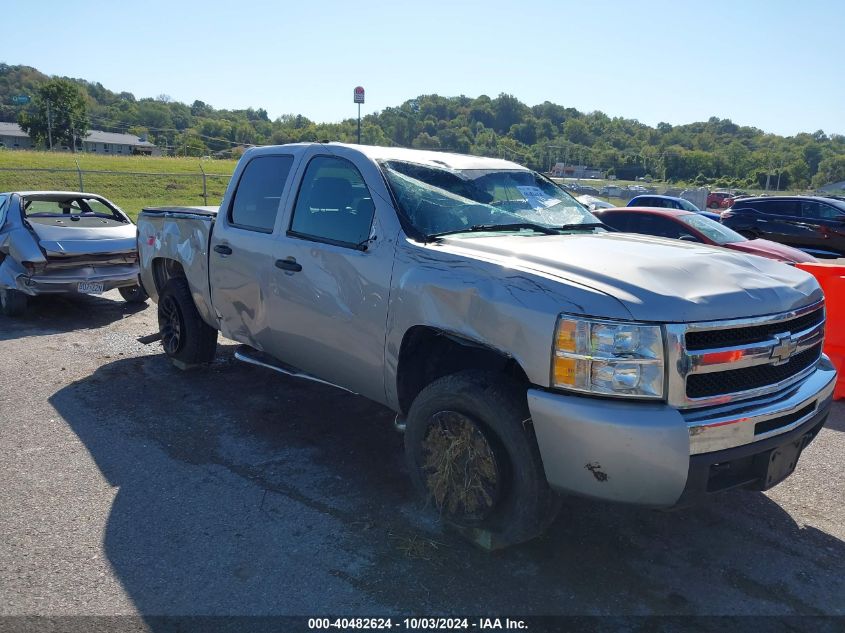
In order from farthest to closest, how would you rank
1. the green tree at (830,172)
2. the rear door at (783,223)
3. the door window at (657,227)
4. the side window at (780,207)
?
the green tree at (830,172) → the side window at (780,207) → the rear door at (783,223) → the door window at (657,227)

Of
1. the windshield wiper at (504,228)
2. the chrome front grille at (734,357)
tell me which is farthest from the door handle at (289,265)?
the chrome front grille at (734,357)

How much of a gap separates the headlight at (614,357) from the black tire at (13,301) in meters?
7.67

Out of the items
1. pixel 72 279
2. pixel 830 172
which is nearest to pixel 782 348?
pixel 72 279

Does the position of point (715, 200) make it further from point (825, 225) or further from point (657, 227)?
point (657, 227)

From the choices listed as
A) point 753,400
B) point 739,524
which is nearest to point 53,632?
point 753,400

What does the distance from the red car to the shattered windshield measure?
18.2 feet

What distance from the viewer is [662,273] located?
3.07 metres

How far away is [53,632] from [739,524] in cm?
337

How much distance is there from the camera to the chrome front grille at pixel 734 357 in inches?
108

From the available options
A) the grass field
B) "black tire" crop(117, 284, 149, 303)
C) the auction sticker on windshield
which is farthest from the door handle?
the grass field

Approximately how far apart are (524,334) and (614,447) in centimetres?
60

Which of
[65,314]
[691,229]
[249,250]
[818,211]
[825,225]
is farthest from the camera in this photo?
[818,211]

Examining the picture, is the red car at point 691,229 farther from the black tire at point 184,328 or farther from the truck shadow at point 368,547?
the truck shadow at point 368,547

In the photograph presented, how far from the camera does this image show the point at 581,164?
59.4 metres
